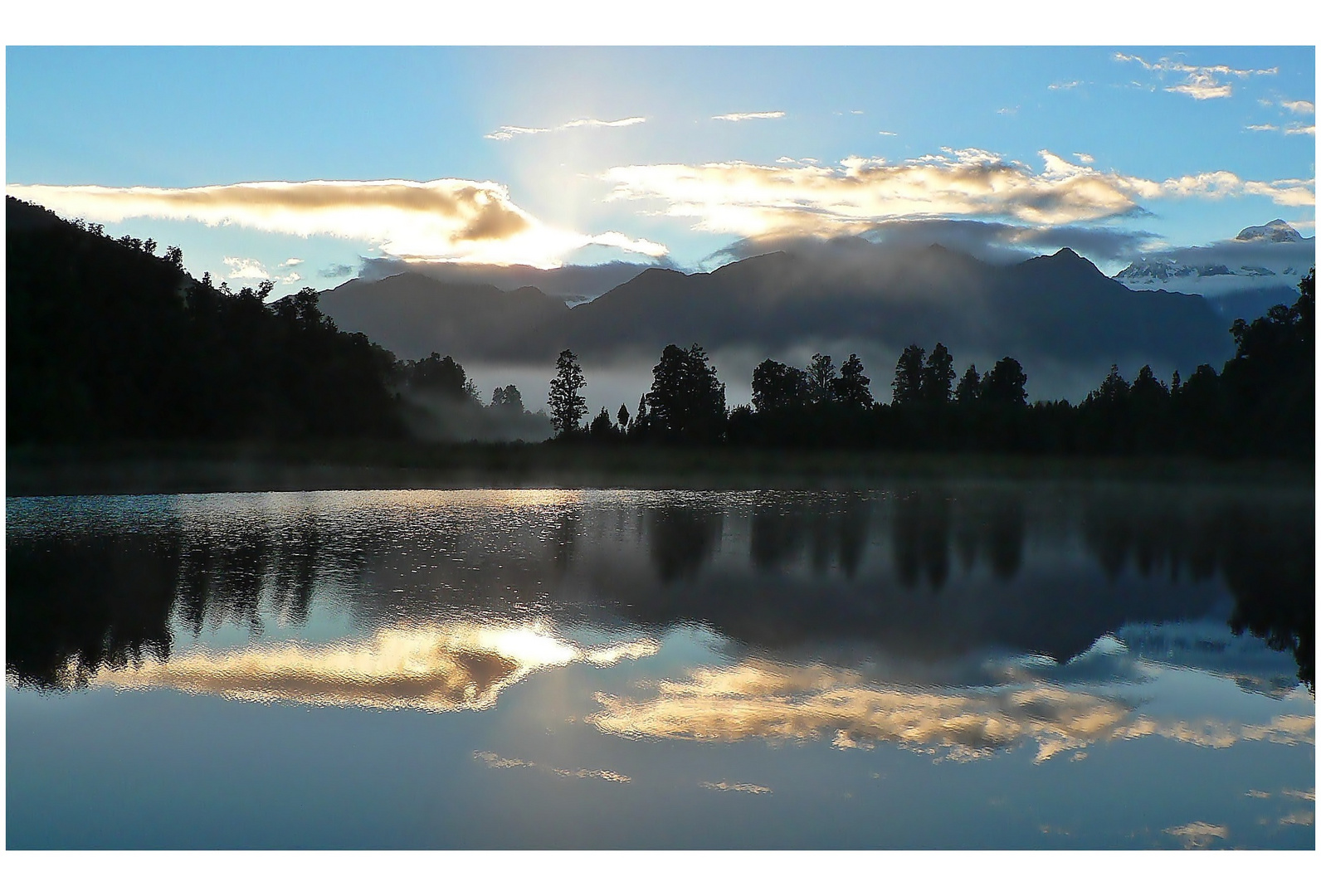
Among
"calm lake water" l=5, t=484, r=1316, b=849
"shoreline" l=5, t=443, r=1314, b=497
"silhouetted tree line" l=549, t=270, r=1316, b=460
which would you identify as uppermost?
"silhouetted tree line" l=549, t=270, r=1316, b=460

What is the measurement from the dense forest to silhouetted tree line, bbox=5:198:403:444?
97 mm

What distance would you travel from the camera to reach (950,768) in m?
7.08

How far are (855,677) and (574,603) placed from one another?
13.7 feet

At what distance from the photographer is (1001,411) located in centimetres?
7781

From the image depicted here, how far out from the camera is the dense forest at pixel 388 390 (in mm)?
40469

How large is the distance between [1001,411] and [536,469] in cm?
4586

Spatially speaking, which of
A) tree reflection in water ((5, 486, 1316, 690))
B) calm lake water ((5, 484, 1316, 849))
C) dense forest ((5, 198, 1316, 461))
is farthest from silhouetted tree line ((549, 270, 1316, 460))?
calm lake water ((5, 484, 1316, 849))

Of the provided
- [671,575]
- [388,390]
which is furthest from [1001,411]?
[671,575]

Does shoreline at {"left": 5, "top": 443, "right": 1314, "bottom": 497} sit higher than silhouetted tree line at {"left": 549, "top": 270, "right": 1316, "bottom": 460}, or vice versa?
silhouetted tree line at {"left": 549, "top": 270, "right": 1316, "bottom": 460}

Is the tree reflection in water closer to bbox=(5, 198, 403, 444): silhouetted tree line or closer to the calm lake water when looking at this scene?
the calm lake water

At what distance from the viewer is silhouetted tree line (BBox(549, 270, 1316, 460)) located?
202 feet

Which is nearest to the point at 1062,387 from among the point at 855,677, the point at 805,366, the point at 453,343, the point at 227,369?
the point at 805,366

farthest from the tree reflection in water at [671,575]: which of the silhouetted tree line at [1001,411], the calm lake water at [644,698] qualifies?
the silhouetted tree line at [1001,411]

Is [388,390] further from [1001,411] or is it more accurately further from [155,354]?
[1001,411]
